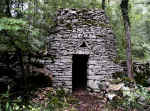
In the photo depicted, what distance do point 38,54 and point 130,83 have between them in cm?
335

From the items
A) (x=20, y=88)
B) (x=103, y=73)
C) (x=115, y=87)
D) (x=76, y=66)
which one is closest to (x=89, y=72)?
(x=103, y=73)

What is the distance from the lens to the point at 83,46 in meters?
5.01

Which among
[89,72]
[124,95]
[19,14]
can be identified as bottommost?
[124,95]

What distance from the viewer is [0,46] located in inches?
151

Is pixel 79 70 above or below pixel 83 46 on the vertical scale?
below

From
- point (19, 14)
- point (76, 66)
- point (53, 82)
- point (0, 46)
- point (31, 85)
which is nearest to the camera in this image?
point (0, 46)

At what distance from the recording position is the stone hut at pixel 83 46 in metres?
4.89

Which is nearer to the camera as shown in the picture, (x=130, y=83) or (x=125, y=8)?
(x=130, y=83)

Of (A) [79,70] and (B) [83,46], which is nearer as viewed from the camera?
(B) [83,46]

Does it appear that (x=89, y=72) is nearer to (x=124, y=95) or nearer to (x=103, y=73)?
(x=103, y=73)

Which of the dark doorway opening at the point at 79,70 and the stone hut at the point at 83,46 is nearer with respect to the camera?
the stone hut at the point at 83,46

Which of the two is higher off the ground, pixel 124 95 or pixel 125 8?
pixel 125 8

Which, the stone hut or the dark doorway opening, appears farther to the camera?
the dark doorway opening

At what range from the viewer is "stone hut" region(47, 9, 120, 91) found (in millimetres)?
4895
